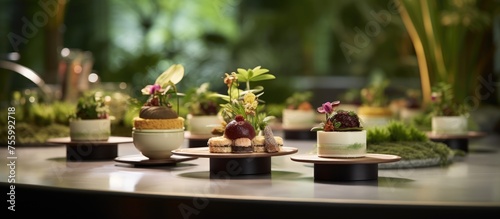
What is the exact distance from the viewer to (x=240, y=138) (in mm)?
4531

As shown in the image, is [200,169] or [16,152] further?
[16,152]

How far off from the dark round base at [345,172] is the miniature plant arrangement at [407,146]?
0.85 meters

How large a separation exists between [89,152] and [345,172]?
2.09m

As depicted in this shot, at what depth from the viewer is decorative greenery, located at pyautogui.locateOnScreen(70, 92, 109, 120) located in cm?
A: 575

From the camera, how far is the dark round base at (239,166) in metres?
4.64

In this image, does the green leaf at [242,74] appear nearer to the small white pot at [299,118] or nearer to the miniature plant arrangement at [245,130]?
the miniature plant arrangement at [245,130]

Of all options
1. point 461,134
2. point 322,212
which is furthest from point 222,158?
point 461,134

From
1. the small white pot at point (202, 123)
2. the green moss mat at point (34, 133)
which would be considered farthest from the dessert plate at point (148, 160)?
the green moss mat at point (34, 133)

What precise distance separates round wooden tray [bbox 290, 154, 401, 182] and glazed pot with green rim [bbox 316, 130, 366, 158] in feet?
0.15

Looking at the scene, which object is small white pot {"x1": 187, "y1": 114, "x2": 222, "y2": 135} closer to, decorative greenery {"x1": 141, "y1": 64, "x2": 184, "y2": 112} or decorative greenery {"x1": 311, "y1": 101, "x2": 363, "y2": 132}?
decorative greenery {"x1": 141, "y1": 64, "x2": 184, "y2": 112}

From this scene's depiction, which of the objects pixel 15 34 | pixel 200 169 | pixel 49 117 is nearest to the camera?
pixel 200 169

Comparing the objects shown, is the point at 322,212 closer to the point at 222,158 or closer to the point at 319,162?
the point at 319,162

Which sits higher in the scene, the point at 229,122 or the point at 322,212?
the point at 229,122

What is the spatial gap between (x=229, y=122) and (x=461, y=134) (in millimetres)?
2345
